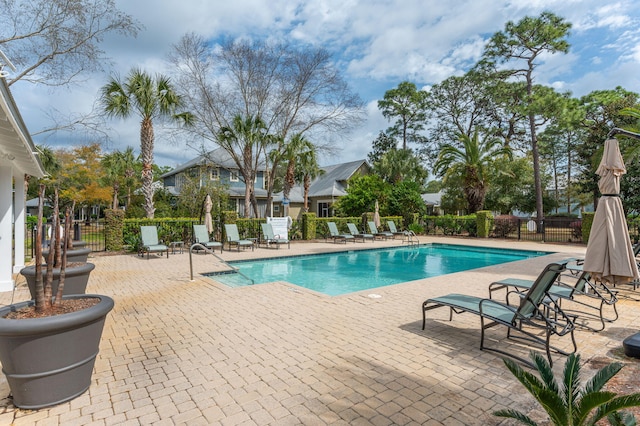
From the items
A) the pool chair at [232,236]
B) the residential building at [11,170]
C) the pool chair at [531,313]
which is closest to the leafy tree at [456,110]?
the pool chair at [232,236]

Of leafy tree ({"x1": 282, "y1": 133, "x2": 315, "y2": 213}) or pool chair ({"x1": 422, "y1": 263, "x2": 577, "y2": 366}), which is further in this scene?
leafy tree ({"x1": 282, "y1": 133, "x2": 315, "y2": 213})

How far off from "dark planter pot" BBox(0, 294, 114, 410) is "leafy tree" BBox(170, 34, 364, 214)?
60.3 feet

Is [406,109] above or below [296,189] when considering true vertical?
above

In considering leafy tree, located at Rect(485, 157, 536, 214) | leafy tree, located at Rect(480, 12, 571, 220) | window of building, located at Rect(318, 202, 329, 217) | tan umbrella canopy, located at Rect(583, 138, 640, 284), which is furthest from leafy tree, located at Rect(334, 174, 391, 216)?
tan umbrella canopy, located at Rect(583, 138, 640, 284)

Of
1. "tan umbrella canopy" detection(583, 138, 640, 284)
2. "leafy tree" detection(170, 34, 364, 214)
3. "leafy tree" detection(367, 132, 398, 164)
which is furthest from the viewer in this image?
"leafy tree" detection(367, 132, 398, 164)

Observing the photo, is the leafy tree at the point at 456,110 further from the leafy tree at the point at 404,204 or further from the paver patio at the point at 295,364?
the paver patio at the point at 295,364

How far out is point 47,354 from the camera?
271cm

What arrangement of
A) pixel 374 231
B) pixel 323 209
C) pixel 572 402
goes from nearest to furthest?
1. pixel 572 402
2. pixel 374 231
3. pixel 323 209

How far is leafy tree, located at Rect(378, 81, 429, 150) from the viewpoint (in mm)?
36000

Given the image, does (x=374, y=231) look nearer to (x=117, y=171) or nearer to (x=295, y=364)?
(x=295, y=364)

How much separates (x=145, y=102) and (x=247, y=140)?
5851 mm

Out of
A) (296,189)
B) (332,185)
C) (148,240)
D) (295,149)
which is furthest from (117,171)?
(148,240)

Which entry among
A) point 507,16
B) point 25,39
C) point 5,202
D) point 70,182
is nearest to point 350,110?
point 507,16

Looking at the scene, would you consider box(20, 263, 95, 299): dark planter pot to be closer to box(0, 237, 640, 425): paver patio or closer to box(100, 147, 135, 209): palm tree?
box(0, 237, 640, 425): paver patio
